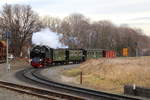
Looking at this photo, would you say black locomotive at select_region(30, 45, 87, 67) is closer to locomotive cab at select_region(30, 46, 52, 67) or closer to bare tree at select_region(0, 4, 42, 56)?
locomotive cab at select_region(30, 46, 52, 67)

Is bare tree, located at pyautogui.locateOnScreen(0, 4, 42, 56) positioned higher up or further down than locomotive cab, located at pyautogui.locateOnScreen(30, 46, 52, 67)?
higher up

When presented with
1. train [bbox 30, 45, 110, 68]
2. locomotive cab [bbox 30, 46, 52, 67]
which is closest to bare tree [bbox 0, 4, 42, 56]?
train [bbox 30, 45, 110, 68]

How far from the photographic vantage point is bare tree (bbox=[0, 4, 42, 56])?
6788cm

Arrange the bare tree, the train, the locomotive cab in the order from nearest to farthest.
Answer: the locomotive cab < the train < the bare tree

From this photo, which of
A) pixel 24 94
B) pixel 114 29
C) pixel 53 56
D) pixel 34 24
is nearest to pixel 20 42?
pixel 34 24

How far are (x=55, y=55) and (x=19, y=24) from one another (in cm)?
3202

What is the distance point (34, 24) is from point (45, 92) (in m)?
59.2

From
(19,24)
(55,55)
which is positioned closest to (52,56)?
(55,55)

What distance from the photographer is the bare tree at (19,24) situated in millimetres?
67875

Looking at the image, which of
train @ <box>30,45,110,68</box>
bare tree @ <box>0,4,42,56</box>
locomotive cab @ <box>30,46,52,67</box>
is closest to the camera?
locomotive cab @ <box>30,46,52,67</box>

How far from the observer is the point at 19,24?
69812 mm

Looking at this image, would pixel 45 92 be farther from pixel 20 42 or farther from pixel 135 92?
pixel 20 42

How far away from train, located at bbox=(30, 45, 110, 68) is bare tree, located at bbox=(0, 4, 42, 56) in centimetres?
2318

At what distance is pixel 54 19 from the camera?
105188 millimetres
